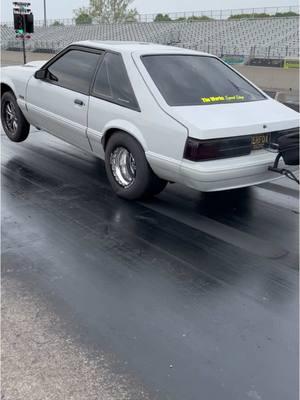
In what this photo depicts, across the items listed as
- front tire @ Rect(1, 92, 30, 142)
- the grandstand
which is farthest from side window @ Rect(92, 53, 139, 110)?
the grandstand

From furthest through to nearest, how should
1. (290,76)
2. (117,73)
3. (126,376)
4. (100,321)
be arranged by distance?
(290,76), (117,73), (100,321), (126,376)

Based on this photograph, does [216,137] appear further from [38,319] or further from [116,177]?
[38,319]

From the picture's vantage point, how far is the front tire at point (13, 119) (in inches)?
256

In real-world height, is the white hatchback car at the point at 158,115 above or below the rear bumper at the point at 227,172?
above

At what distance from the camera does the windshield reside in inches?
180

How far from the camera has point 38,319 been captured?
9.27ft

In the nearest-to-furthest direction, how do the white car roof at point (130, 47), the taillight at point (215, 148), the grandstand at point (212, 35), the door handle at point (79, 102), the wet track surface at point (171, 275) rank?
the wet track surface at point (171, 275)
the taillight at point (215, 148)
the white car roof at point (130, 47)
the door handle at point (79, 102)
the grandstand at point (212, 35)

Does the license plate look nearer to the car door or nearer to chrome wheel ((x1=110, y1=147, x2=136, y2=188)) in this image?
chrome wheel ((x1=110, y1=147, x2=136, y2=188))

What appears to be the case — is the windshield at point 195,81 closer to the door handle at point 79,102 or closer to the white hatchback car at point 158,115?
the white hatchback car at point 158,115

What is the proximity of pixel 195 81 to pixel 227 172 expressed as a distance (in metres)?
A: 1.26

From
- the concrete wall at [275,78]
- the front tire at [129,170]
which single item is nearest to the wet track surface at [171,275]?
the front tire at [129,170]

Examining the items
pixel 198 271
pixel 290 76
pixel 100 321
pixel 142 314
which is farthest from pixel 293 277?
pixel 290 76

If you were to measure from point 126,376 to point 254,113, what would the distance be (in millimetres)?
3056

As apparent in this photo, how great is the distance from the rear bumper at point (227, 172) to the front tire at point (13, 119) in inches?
131
